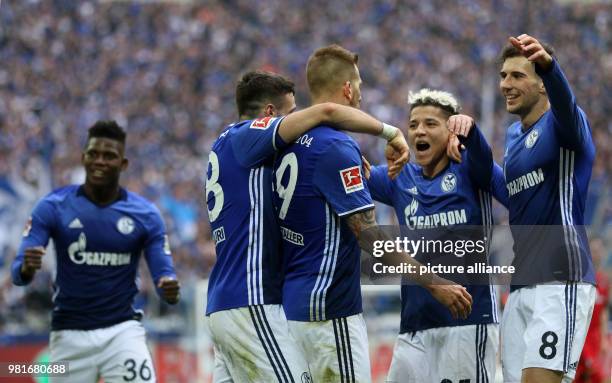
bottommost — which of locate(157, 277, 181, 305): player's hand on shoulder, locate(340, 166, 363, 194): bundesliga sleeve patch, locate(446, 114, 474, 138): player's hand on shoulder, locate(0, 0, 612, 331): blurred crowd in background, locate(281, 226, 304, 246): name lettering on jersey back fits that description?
locate(281, 226, 304, 246): name lettering on jersey back

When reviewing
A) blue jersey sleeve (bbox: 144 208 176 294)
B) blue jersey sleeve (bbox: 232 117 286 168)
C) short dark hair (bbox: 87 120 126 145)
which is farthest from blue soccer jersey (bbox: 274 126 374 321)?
short dark hair (bbox: 87 120 126 145)

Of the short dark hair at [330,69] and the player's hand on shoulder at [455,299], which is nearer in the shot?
the player's hand on shoulder at [455,299]

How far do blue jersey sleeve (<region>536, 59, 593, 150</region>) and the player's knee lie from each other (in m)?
1.36

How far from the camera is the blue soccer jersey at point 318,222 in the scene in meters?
6.23

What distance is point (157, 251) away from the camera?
879cm

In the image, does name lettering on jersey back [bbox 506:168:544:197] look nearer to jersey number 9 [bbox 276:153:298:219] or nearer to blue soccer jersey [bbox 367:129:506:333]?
blue soccer jersey [bbox 367:129:506:333]

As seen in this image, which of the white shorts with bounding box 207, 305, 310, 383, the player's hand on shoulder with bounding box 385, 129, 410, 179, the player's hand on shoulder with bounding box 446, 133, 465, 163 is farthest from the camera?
the player's hand on shoulder with bounding box 446, 133, 465, 163

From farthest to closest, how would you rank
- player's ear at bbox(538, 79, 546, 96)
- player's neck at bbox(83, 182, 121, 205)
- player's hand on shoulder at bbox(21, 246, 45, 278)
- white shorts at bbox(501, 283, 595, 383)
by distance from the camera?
1. player's neck at bbox(83, 182, 121, 205)
2. player's hand on shoulder at bbox(21, 246, 45, 278)
3. player's ear at bbox(538, 79, 546, 96)
4. white shorts at bbox(501, 283, 595, 383)

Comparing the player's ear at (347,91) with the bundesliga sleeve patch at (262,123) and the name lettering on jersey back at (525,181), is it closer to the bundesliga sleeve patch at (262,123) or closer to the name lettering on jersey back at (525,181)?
the bundesliga sleeve patch at (262,123)

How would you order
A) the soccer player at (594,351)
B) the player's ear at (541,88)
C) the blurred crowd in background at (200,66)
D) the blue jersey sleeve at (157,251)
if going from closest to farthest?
the player's ear at (541,88), the blue jersey sleeve at (157,251), the soccer player at (594,351), the blurred crowd in background at (200,66)

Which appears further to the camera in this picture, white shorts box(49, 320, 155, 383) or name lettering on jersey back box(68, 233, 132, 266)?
name lettering on jersey back box(68, 233, 132, 266)

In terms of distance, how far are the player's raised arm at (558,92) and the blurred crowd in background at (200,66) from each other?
14.2 metres

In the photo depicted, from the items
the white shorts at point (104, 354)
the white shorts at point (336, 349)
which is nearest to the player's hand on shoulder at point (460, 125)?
the white shorts at point (336, 349)

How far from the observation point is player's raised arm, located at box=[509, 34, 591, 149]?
6.25 metres
